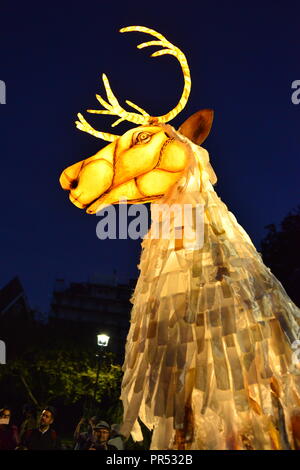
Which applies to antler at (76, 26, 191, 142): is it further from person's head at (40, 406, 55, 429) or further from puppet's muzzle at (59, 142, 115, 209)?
person's head at (40, 406, 55, 429)

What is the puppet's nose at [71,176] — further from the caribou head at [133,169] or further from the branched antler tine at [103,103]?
the branched antler tine at [103,103]

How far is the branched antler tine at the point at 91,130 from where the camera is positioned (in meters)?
2.81

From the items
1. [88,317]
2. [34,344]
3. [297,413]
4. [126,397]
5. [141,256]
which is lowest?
[297,413]

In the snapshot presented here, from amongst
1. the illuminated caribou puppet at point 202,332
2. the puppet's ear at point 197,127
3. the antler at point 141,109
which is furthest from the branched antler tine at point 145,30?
the illuminated caribou puppet at point 202,332

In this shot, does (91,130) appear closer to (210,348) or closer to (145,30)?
(145,30)

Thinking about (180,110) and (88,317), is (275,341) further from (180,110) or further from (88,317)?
(88,317)

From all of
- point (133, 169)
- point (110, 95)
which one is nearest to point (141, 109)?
point (110, 95)

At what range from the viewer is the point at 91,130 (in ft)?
9.35

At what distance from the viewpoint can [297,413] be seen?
1710mm

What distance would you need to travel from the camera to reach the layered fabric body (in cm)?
173

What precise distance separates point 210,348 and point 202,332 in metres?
0.08

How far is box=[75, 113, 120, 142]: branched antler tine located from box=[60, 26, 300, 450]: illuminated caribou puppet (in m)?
0.36
